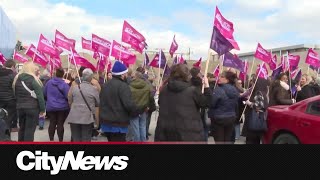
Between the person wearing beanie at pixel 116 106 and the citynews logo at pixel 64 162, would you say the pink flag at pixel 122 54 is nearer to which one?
the person wearing beanie at pixel 116 106

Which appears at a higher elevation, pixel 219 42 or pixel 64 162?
pixel 219 42

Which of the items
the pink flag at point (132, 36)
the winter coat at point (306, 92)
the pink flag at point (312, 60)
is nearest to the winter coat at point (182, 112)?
the winter coat at point (306, 92)

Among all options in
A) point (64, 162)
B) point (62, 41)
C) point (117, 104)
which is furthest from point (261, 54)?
point (64, 162)

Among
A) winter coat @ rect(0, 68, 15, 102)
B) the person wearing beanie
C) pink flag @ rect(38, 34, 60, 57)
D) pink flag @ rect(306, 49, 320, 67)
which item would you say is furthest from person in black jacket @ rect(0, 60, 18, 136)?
pink flag @ rect(306, 49, 320, 67)

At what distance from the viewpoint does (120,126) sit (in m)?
6.56

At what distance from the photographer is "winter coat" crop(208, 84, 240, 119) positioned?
751 cm

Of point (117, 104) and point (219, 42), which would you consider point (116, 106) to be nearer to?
point (117, 104)

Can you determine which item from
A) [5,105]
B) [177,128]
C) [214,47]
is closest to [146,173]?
[177,128]

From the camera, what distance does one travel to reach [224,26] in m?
8.41

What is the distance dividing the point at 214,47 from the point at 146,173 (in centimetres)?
469

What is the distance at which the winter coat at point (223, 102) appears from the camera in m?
7.51

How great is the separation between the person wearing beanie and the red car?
2555 mm

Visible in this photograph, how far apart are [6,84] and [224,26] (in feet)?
15.2

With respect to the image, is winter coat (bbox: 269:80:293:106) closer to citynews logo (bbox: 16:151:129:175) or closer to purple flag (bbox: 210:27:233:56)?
→ purple flag (bbox: 210:27:233:56)
